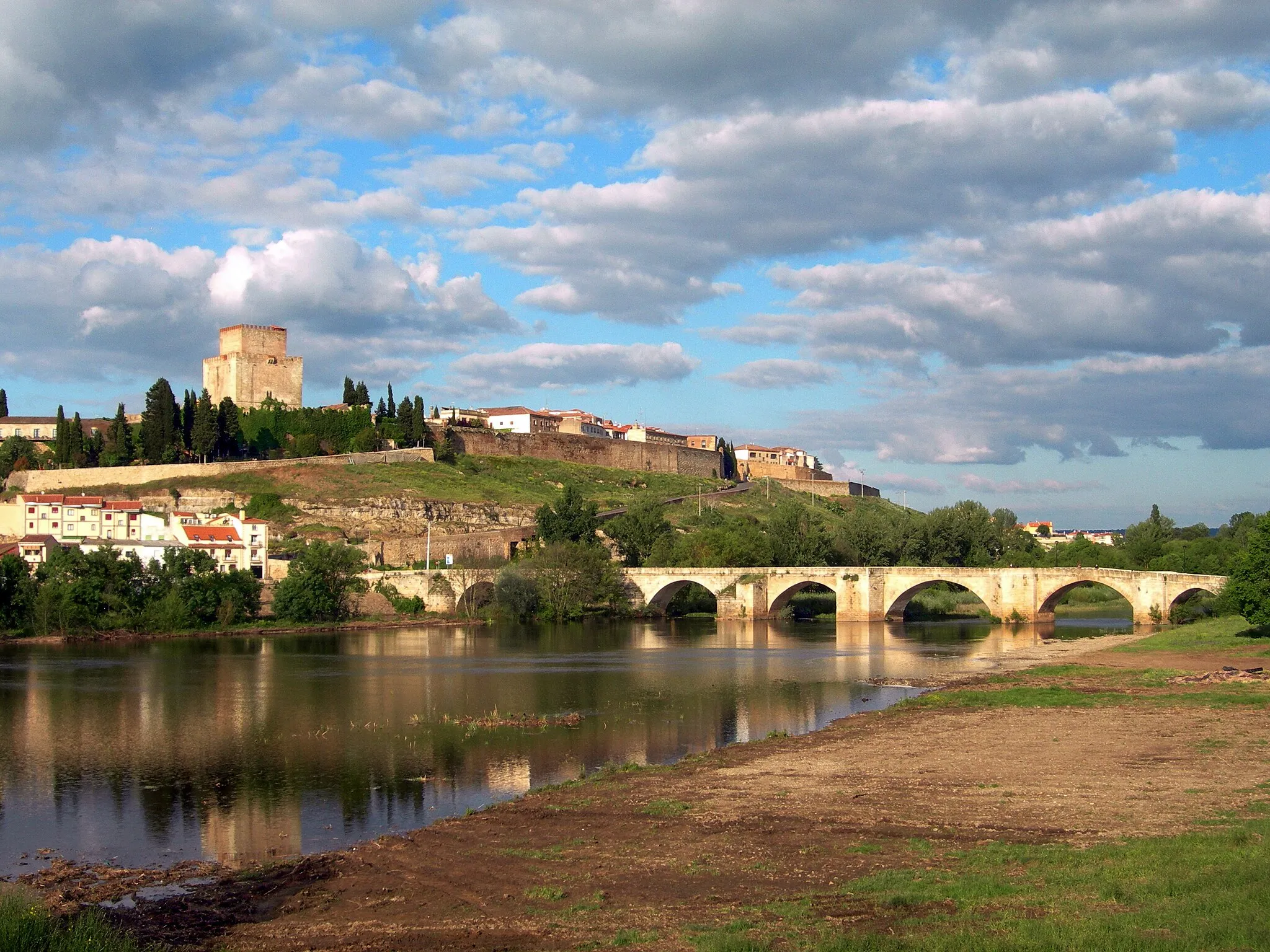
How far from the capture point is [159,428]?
6650 centimetres

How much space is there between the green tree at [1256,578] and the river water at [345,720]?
6.55 m

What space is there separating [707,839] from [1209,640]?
2563 centimetres

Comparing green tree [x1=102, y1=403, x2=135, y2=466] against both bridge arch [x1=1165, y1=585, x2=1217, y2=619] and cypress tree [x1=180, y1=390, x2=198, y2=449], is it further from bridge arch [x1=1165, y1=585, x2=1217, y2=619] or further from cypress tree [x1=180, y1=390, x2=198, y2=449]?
bridge arch [x1=1165, y1=585, x2=1217, y2=619]

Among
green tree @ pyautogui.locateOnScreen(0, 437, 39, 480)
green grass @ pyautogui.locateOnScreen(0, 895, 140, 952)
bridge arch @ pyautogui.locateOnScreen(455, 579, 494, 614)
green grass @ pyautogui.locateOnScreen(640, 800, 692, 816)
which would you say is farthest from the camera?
green tree @ pyautogui.locateOnScreen(0, 437, 39, 480)

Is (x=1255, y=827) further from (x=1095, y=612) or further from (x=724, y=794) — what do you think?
(x=1095, y=612)

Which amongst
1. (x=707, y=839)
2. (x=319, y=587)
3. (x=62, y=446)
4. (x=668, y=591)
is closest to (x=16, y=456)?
(x=62, y=446)

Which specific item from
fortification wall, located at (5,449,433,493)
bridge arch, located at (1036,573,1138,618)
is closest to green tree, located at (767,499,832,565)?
bridge arch, located at (1036,573,1138,618)

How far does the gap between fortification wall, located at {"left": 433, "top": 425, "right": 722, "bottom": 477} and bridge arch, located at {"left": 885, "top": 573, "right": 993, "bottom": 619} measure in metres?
37.8

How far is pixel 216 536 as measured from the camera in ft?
176

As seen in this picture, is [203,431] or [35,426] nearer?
[203,431]

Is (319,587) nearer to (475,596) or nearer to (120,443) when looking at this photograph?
(475,596)

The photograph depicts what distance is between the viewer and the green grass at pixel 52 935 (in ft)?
25.5

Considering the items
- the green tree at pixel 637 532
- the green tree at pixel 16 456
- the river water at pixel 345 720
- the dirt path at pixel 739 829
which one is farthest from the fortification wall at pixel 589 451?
the dirt path at pixel 739 829

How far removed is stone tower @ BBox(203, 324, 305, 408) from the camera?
8075 cm
